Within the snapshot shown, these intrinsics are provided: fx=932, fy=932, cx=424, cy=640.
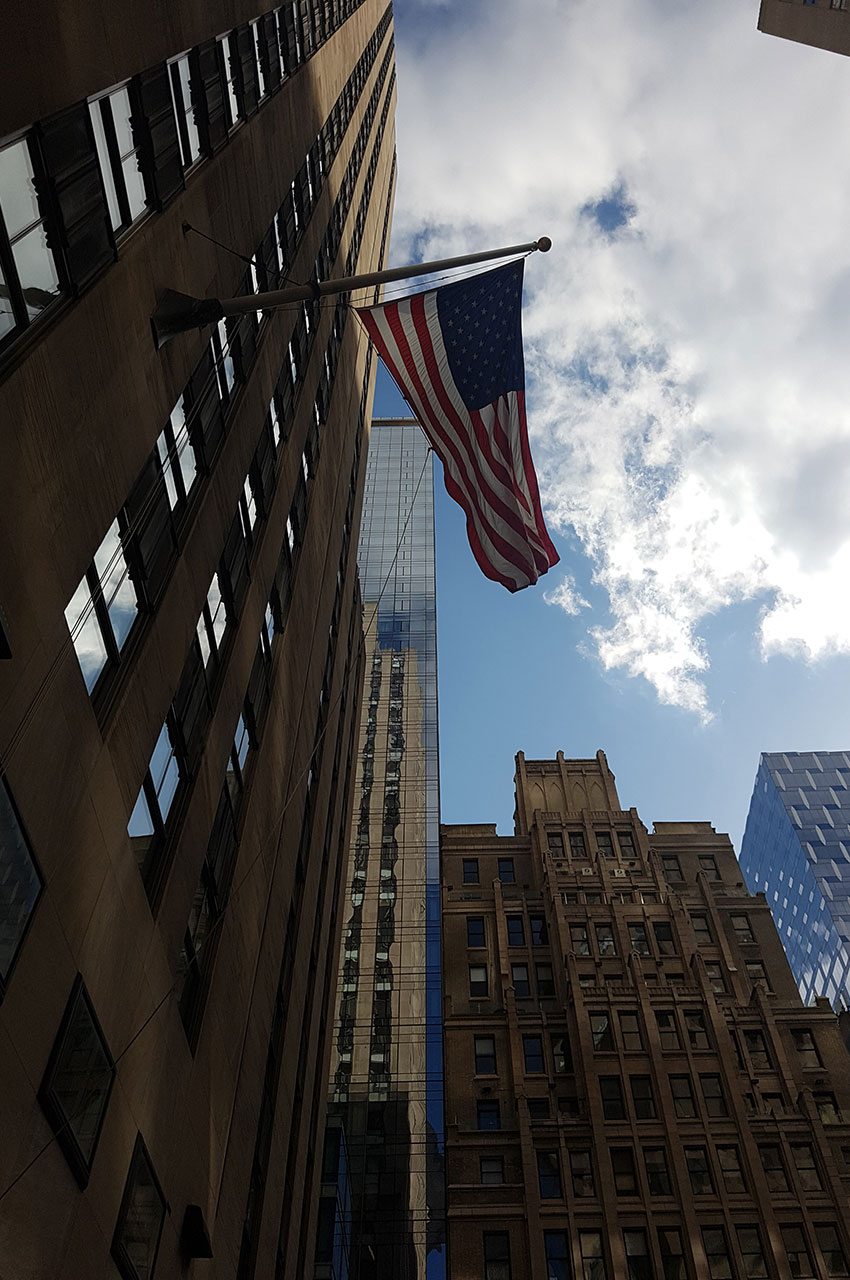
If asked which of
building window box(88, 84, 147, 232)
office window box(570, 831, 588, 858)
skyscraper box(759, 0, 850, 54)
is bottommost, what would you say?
building window box(88, 84, 147, 232)

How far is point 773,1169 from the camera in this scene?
4631 cm

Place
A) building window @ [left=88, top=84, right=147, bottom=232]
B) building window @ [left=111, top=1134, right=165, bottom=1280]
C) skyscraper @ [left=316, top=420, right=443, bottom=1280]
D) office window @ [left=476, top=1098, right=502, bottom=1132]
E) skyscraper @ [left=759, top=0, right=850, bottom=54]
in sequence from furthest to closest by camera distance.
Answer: office window @ [left=476, top=1098, right=502, bottom=1132], skyscraper @ [left=316, top=420, right=443, bottom=1280], skyscraper @ [left=759, top=0, right=850, bottom=54], building window @ [left=88, top=84, right=147, bottom=232], building window @ [left=111, top=1134, right=165, bottom=1280]

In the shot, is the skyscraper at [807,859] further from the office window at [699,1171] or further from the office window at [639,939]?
the office window at [699,1171]

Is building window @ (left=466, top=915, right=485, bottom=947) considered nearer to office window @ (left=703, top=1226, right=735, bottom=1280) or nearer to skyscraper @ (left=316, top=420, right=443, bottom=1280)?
skyscraper @ (left=316, top=420, right=443, bottom=1280)

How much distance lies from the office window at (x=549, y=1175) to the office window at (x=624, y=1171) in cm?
276

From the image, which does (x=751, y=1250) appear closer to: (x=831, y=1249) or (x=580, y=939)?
(x=831, y=1249)

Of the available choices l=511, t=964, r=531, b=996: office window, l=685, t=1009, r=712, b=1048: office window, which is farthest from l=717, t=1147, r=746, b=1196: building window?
l=511, t=964, r=531, b=996: office window

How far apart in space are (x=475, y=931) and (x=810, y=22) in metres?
53.7

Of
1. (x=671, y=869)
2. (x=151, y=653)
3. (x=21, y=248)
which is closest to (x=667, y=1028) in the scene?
(x=671, y=869)

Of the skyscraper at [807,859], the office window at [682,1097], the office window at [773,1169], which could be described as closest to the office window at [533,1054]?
the office window at [682,1097]

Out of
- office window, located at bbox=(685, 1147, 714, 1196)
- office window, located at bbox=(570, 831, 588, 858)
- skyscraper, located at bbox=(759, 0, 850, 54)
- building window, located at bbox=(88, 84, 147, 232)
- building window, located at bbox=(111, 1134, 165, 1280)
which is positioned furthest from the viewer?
office window, located at bbox=(570, 831, 588, 858)

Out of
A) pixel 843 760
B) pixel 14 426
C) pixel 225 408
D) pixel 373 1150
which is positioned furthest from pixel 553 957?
pixel 843 760

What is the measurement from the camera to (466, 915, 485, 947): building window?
61094 millimetres

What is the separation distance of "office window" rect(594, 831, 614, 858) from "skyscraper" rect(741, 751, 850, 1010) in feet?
168
